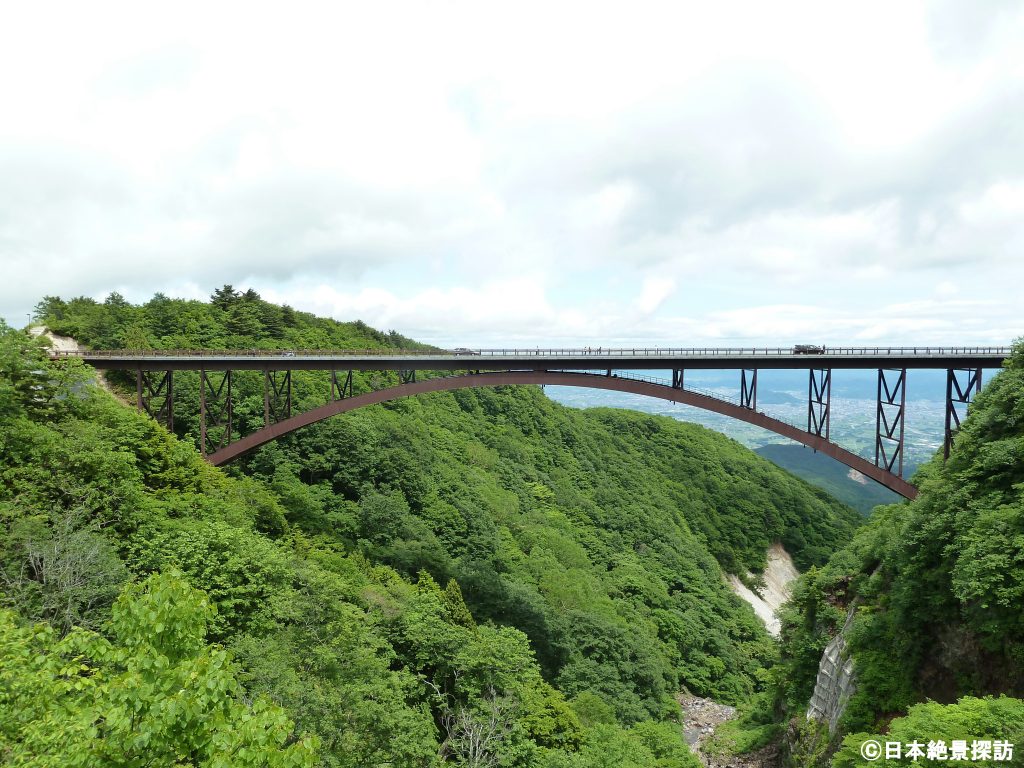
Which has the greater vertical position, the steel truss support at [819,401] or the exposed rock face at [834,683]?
the steel truss support at [819,401]

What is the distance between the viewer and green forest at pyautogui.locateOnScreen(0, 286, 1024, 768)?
548 cm

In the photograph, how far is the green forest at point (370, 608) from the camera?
5.48 meters

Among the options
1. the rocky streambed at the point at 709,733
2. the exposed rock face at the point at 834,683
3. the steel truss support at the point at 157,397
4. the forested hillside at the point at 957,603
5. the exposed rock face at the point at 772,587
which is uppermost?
the steel truss support at the point at 157,397

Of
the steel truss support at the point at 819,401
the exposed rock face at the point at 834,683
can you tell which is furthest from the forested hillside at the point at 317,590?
the steel truss support at the point at 819,401

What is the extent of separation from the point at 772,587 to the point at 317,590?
6155 cm

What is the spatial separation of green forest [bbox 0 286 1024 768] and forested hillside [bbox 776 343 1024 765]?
0.07 m

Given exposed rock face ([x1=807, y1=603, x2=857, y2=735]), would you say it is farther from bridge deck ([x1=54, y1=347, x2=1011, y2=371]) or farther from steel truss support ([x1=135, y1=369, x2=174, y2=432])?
steel truss support ([x1=135, y1=369, x2=174, y2=432])

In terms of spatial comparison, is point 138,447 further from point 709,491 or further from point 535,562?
point 709,491

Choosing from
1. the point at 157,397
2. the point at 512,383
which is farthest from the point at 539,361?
the point at 157,397

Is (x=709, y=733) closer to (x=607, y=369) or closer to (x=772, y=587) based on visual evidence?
(x=607, y=369)

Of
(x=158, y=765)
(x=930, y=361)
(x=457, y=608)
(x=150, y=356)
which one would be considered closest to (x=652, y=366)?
(x=930, y=361)

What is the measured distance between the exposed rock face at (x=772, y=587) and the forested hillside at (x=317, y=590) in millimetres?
5478

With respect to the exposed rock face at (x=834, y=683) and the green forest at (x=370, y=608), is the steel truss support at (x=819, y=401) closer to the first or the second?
the green forest at (x=370, y=608)

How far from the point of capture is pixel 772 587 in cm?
5919
